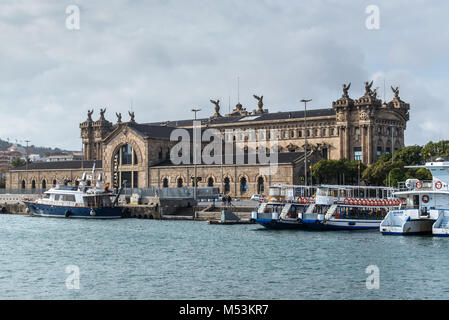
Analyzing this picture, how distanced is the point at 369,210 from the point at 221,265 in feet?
91.1

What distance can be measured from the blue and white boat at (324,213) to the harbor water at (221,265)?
1841mm

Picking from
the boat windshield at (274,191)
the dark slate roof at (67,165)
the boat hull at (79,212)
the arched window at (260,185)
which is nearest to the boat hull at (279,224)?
the boat windshield at (274,191)

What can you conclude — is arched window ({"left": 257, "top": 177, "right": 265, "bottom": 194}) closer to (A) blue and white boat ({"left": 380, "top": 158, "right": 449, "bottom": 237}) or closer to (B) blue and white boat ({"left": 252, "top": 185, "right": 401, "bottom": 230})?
(B) blue and white boat ({"left": 252, "top": 185, "right": 401, "bottom": 230})

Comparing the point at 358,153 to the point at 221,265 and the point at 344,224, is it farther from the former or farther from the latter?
the point at 221,265

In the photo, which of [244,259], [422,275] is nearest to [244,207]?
[244,259]

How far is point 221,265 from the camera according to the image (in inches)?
1531

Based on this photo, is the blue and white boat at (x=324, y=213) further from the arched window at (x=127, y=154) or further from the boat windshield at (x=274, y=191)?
the arched window at (x=127, y=154)

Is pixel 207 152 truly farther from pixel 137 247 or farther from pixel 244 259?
pixel 244 259

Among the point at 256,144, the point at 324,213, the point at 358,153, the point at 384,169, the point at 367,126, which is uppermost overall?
the point at 367,126

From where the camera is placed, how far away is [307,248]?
153 feet

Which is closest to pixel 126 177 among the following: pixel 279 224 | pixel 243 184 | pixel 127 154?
pixel 127 154

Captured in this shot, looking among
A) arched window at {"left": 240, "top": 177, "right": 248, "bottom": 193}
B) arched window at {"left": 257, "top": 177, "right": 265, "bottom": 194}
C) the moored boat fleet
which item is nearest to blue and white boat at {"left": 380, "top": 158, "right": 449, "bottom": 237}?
the moored boat fleet

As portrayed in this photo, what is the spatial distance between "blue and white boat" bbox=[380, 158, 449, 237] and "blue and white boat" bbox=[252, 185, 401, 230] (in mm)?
4247
